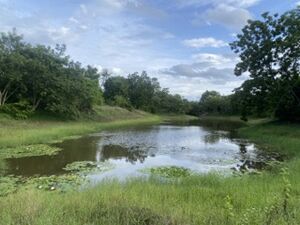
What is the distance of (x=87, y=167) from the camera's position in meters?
15.8

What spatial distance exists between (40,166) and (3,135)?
362 inches

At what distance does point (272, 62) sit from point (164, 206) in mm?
30953

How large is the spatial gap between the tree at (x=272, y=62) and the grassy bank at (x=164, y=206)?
25.4 meters

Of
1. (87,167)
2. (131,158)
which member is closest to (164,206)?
(87,167)

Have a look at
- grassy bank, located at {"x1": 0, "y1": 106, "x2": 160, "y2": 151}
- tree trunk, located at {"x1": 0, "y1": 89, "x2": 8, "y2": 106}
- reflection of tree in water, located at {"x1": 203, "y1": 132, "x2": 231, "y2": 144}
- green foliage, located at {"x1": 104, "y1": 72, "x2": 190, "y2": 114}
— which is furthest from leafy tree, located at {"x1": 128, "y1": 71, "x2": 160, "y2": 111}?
reflection of tree in water, located at {"x1": 203, "y1": 132, "x2": 231, "y2": 144}

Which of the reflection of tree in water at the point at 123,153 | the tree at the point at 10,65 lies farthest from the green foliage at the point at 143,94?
the reflection of tree in water at the point at 123,153

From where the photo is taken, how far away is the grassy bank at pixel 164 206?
6107 mm

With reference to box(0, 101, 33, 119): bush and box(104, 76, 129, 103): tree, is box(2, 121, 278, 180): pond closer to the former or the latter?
box(0, 101, 33, 119): bush

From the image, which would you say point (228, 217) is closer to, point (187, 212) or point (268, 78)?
point (187, 212)

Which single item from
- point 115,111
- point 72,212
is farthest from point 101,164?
point 115,111

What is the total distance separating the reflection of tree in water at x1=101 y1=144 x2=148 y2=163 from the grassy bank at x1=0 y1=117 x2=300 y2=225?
9180 mm

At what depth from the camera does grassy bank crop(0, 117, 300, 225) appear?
6.11 meters

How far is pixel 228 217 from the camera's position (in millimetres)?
6254

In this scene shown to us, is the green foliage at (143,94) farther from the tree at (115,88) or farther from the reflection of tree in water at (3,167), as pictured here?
the reflection of tree in water at (3,167)
